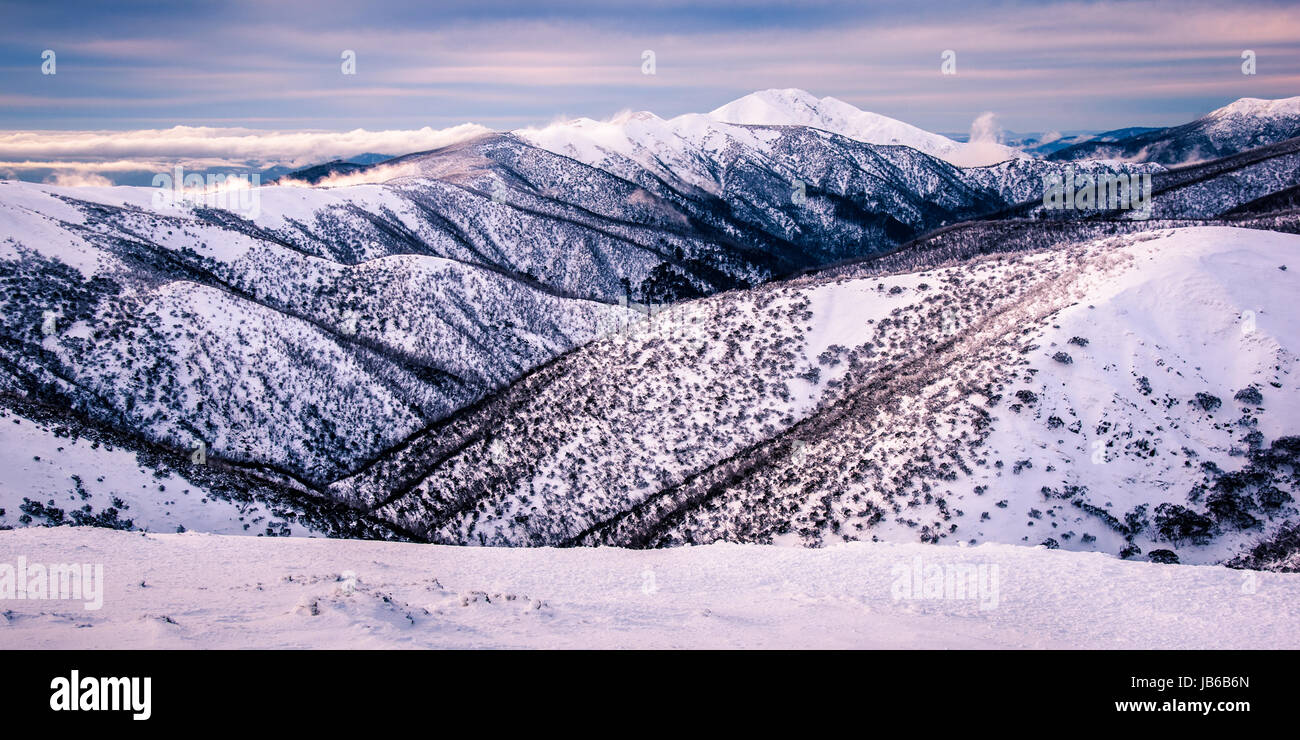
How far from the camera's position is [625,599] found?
15062mm

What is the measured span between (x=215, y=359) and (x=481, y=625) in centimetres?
5086

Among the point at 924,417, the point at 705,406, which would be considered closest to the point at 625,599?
the point at 924,417

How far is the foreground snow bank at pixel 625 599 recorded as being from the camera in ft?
37.8

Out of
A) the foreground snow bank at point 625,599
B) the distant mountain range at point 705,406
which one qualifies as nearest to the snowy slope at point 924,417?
the distant mountain range at point 705,406

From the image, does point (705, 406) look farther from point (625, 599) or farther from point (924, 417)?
point (625, 599)

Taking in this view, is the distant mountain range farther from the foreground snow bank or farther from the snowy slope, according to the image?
the foreground snow bank

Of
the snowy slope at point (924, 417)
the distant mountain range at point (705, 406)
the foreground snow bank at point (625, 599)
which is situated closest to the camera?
the foreground snow bank at point (625, 599)

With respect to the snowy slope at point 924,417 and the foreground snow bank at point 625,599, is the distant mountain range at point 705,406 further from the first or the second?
the foreground snow bank at point 625,599

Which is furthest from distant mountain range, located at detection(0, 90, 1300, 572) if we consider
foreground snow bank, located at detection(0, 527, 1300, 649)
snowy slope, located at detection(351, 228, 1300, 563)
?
foreground snow bank, located at detection(0, 527, 1300, 649)

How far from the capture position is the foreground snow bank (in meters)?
11.5

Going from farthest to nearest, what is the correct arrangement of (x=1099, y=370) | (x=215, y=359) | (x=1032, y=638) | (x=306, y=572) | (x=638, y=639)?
(x=215, y=359), (x=1099, y=370), (x=306, y=572), (x=1032, y=638), (x=638, y=639)

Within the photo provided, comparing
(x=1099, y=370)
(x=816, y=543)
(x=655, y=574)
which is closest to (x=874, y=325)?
(x=1099, y=370)
